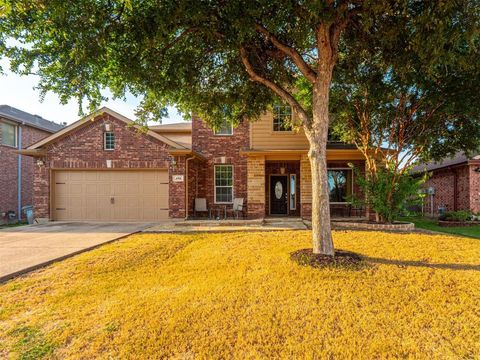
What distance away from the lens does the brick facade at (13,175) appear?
47.5 feet

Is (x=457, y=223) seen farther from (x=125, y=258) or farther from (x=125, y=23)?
(x=125, y=23)

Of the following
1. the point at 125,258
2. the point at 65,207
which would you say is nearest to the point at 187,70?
the point at 125,258

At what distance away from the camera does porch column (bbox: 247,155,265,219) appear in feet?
41.0

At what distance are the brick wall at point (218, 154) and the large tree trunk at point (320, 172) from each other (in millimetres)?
7986

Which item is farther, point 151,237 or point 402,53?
point 151,237

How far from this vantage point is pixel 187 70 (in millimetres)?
7078

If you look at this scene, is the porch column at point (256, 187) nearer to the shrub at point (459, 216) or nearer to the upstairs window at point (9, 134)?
the shrub at point (459, 216)

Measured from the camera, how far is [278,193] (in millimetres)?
14406

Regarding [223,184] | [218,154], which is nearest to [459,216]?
[223,184]

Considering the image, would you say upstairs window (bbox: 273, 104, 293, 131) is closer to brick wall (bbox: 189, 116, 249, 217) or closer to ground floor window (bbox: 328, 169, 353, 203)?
brick wall (bbox: 189, 116, 249, 217)

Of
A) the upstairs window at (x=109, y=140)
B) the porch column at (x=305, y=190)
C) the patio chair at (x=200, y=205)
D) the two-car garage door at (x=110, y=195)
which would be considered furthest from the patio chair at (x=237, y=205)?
the upstairs window at (x=109, y=140)

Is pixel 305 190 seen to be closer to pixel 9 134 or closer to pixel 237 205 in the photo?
pixel 237 205

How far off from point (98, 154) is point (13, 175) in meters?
6.76

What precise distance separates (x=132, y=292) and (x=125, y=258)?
1990 mm
